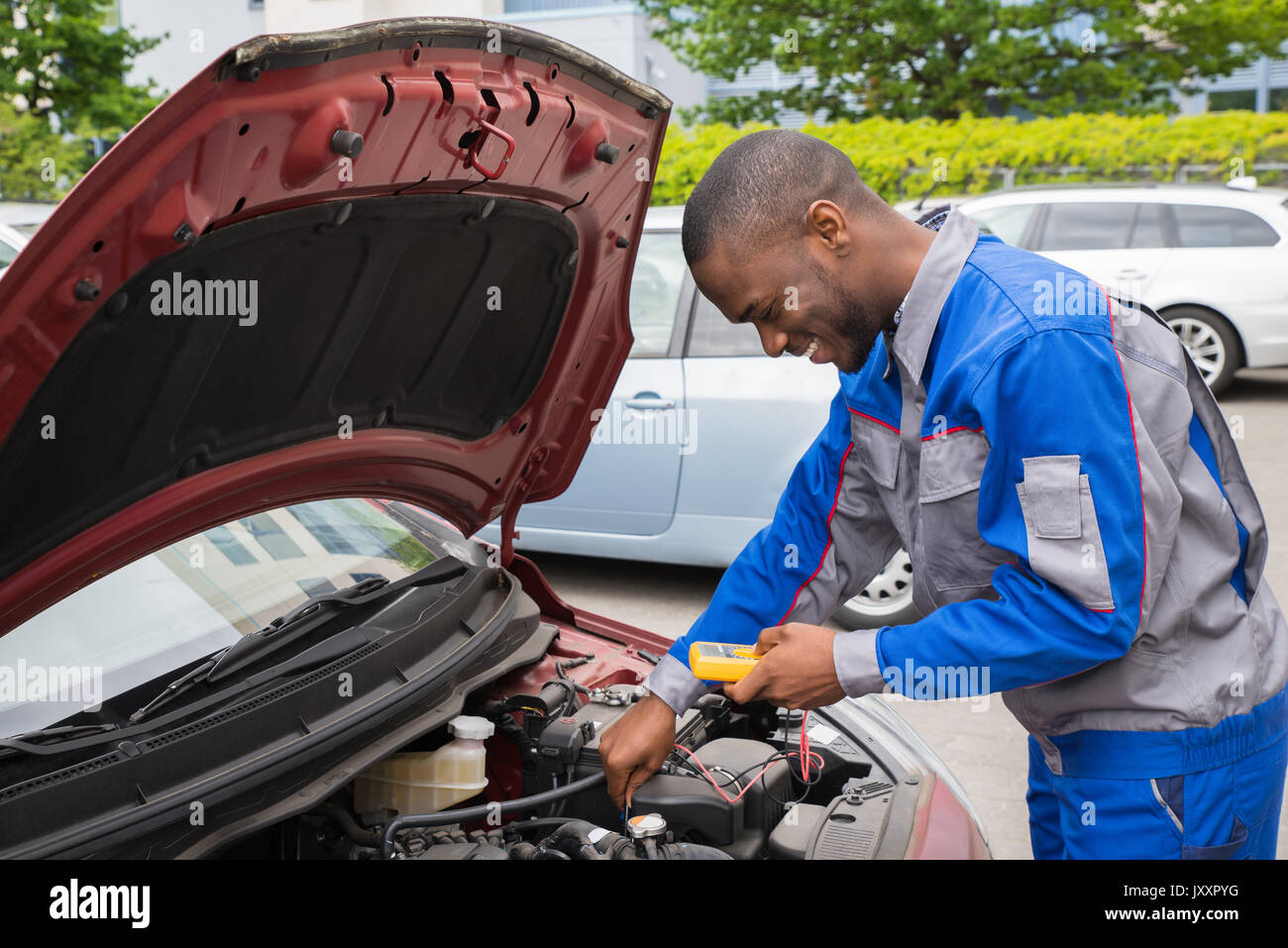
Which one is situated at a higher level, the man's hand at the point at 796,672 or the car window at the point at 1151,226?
the car window at the point at 1151,226

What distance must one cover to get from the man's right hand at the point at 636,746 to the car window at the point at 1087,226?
7327mm

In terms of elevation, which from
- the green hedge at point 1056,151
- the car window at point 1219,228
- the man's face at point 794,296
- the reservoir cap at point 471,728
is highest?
the green hedge at point 1056,151

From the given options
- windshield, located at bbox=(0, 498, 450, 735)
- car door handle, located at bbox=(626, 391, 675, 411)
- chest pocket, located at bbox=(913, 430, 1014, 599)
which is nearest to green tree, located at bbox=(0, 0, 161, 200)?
car door handle, located at bbox=(626, 391, 675, 411)

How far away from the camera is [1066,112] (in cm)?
1423

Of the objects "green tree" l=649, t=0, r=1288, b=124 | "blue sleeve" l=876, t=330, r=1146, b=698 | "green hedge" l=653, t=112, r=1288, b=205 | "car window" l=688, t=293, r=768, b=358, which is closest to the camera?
"blue sleeve" l=876, t=330, r=1146, b=698

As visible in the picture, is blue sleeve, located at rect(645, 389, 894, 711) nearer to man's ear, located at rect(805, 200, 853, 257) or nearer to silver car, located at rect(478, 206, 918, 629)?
man's ear, located at rect(805, 200, 853, 257)

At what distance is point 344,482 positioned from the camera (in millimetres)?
2250

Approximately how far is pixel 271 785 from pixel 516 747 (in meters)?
0.61

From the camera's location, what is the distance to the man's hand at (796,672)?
1.70 metres

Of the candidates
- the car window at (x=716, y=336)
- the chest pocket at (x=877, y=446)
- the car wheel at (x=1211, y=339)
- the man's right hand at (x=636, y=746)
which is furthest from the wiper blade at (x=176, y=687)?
the car wheel at (x=1211, y=339)

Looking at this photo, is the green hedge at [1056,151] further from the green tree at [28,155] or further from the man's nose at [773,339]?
the man's nose at [773,339]

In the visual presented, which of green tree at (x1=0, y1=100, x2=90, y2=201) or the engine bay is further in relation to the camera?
green tree at (x1=0, y1=100, x2=90, y2=201)

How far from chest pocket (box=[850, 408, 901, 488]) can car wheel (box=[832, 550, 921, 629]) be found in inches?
111

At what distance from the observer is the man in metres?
1.52
